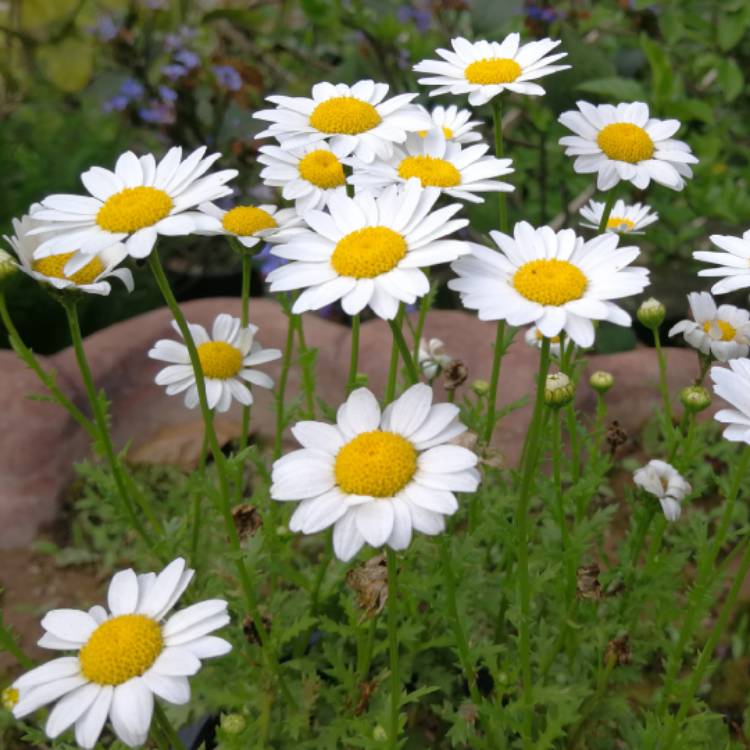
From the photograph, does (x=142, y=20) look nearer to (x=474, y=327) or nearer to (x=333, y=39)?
(x=333, y=39)

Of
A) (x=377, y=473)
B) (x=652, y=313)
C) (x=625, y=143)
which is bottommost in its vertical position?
(x=652, y=313)

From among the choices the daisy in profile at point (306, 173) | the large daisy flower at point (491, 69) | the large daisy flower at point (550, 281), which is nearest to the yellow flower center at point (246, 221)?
the daisy in profile at point (306, 173)

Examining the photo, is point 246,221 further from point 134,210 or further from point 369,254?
point 369,254

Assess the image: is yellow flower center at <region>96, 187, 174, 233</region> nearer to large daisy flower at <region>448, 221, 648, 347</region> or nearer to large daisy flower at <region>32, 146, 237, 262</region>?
large daisy flower at <region>32, 146, 237, 262</region>

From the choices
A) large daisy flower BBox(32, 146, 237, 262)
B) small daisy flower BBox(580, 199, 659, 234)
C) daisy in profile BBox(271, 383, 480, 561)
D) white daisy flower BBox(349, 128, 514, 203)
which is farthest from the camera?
small daisy flower BBox(580, 199, 659, 234)

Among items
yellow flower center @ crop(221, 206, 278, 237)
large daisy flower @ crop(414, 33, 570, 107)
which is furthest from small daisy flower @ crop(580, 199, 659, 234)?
yellow flower center @ crop(221, 206, 278, 237)

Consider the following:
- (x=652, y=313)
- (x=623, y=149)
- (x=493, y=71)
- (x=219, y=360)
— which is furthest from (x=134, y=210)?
(x=652, y=313)
